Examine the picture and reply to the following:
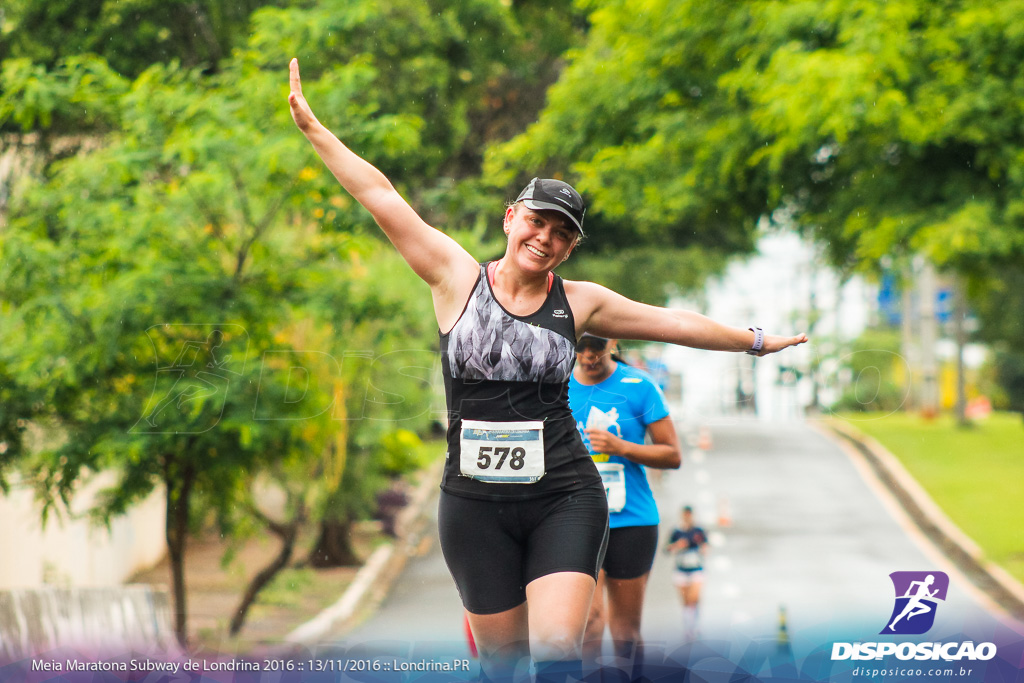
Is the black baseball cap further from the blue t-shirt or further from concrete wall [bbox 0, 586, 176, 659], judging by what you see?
concrete wall [bbox 0, 586, 176, 659]

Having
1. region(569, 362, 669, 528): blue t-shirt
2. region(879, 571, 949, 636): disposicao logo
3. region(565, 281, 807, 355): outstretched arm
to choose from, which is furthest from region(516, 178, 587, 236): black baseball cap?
region(879, 571, 949, 636): disposicao logo

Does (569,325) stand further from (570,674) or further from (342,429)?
(342,429)

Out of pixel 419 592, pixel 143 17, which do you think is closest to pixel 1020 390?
pixel 419 592

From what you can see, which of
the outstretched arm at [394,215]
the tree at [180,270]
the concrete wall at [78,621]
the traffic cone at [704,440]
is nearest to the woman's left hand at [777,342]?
the outstretched arm at [394,215]

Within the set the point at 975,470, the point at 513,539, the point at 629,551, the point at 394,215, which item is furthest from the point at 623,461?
the point at 975,470

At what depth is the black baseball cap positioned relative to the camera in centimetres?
292

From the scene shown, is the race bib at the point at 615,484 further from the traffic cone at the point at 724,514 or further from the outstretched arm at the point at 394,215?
the traffic cone at the point at 724,514

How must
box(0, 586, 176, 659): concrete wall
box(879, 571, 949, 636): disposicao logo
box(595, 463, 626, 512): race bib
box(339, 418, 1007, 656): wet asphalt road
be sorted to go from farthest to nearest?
1. box(339, 418, 1007, 656): wet asphalt road
2. box(0, 586, 176, 659): concrete wall
3. box(879, 571, 949, 636): disposicao logo
4. box(595, 463, 626, 512): race bib

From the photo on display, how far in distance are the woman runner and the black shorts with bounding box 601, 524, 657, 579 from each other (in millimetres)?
1300

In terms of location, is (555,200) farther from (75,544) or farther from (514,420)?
(75,544)

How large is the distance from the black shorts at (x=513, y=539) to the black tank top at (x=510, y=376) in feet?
0.13

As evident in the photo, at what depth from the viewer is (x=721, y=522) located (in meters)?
14.9

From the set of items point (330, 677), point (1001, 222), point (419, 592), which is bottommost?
point (419, 592)

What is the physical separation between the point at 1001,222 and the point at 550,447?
6241 millimetres
